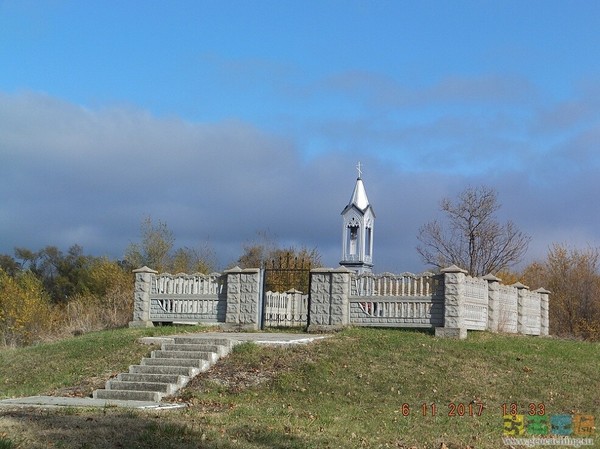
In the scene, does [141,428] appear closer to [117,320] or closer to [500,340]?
[500,340]

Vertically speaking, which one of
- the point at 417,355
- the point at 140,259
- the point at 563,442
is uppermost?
the point at 140,259

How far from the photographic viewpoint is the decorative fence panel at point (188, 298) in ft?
80.0

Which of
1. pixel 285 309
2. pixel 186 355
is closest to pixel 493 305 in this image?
pixel 285 309

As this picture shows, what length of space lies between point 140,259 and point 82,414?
32425 mm

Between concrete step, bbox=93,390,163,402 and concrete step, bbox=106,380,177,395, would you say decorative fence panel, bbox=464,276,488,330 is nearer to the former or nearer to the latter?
concrete step, bbox=106,380,177,395

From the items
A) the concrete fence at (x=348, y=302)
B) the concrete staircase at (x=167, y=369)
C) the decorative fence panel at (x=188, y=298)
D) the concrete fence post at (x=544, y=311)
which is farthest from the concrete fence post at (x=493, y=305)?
the concrete staircase at (x=167, y=369)

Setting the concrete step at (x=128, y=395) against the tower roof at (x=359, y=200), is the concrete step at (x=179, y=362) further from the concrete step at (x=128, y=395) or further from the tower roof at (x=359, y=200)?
the tower roof at (x=359, y=200)

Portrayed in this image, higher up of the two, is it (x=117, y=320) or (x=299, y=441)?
(x=117, y=320)

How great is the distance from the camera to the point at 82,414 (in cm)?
1195

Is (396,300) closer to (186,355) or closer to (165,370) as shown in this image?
(186,355)

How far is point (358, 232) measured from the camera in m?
30.9

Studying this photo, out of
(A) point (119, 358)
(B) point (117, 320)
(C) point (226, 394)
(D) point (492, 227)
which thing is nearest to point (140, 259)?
(B) point (117, 320)

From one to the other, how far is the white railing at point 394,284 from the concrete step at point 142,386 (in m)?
8.41

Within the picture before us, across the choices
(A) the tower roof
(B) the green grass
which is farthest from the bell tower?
(B) the green grass
